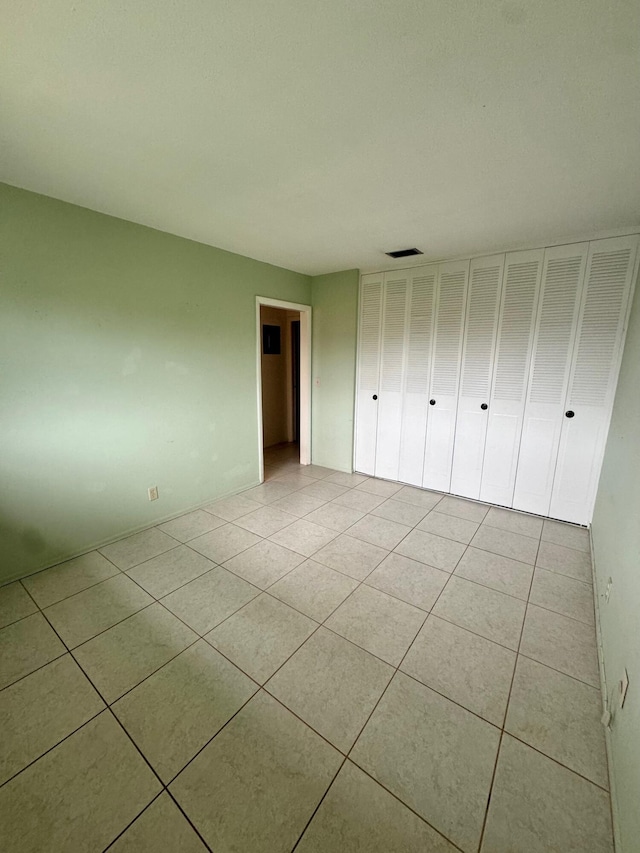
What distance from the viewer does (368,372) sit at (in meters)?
4.03

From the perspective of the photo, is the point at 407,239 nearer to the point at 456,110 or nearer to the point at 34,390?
the point at 456,110

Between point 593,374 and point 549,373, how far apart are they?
0.31 m

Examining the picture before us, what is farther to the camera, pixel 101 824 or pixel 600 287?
pixel 600 287

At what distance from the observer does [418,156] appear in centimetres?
164

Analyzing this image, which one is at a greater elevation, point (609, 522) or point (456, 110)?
point (456, 110)

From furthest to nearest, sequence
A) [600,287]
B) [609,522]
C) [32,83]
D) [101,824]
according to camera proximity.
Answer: [600,287] < [609,522] < [32,83] < [101,824]

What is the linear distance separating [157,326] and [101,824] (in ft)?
9.26

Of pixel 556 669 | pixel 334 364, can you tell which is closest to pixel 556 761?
pixel 556 669

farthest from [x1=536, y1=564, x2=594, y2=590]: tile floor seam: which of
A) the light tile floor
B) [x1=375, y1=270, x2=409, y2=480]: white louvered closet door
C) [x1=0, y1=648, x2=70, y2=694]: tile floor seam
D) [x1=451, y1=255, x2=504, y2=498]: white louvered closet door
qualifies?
[x1=0, y1=648, x2=70, y2=694]: tile floor seam

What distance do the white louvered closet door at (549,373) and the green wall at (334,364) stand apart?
6.21 ft

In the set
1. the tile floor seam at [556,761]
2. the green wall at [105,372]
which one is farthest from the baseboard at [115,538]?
the tile floor seam at [556,761]

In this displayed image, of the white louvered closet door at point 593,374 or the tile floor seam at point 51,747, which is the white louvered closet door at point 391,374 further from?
the tile floor seam at point 51,747

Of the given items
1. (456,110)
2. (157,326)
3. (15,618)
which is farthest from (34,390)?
(456,110)

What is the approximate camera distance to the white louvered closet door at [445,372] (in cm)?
333
